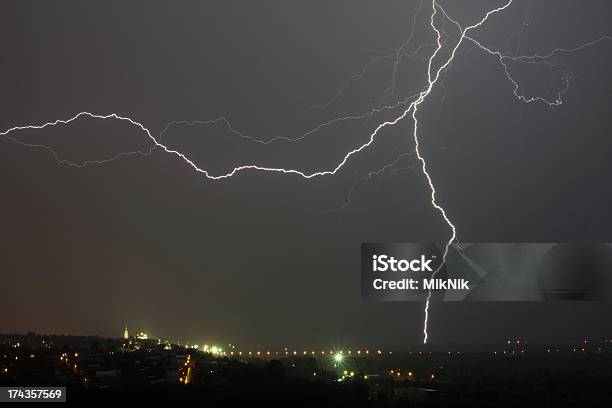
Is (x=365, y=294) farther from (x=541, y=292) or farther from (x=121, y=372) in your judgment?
(x=121, y=372)

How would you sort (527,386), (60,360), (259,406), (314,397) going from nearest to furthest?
(259,406), (314,397), (527,386), (60,360)

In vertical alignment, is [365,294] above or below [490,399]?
above

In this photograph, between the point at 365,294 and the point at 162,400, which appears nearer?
the point at 365,294

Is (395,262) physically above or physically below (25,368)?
above

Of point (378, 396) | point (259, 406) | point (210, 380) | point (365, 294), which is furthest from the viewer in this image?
point (210, 380)

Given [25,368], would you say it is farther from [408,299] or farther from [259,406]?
[408,299]

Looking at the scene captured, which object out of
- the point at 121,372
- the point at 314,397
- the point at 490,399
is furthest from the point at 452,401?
the point at 121,372

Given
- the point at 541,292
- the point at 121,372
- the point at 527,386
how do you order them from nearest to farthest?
the point at 541,292, the point at 121,372, the point at 527,386

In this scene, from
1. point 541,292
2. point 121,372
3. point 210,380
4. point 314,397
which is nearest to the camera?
point 541,292

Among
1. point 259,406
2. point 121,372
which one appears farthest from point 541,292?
point 121,372
